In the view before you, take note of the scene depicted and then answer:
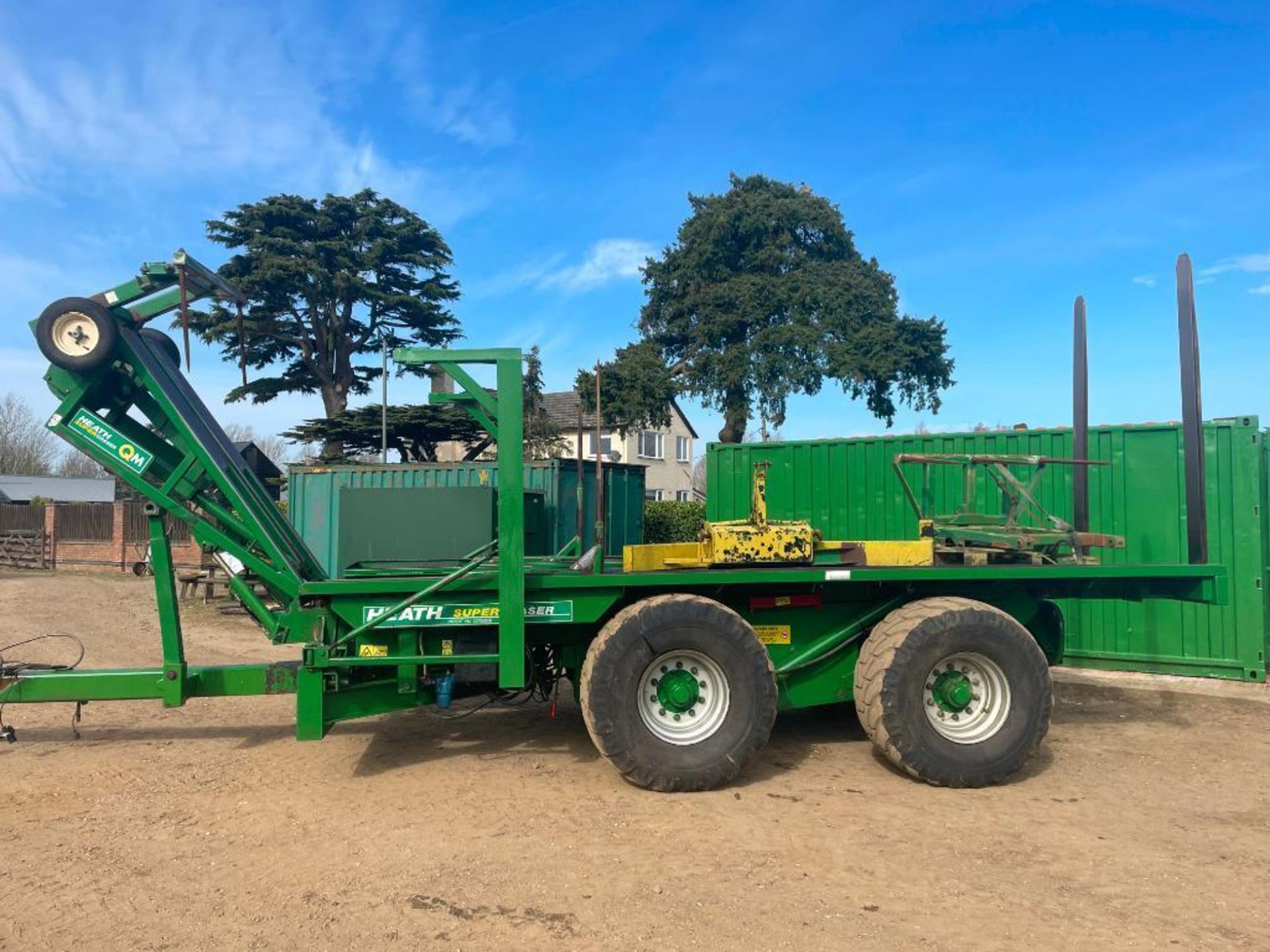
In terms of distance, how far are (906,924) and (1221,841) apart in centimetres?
216

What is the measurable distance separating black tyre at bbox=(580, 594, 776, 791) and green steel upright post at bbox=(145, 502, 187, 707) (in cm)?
267

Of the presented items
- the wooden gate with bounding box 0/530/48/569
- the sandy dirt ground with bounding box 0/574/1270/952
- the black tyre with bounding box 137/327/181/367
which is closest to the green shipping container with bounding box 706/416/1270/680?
the sandy dirt ground with bounding box 0/574/1270/952

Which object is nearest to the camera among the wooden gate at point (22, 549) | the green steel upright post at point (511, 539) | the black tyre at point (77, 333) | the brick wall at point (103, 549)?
the green steel upright post at point (511, 539)

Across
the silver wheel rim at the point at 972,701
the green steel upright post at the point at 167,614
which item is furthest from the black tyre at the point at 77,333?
the silver wheel rim at the point at 972,701

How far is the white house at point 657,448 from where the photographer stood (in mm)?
37781

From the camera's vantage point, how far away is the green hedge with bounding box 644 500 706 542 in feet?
57.7

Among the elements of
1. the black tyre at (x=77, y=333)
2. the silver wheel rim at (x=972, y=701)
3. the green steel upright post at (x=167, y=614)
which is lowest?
the silver wheel rim at (x=972, y=701)

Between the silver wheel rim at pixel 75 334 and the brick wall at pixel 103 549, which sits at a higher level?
the silver wheel rim at pixel 75 334

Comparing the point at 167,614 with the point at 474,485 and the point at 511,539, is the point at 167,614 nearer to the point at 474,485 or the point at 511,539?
the point at 511,539

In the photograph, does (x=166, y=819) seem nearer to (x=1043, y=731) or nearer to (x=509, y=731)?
(x=509, y=731)

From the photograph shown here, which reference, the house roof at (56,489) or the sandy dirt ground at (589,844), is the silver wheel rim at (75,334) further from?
the house roof at (56,489)

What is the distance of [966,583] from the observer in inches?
225

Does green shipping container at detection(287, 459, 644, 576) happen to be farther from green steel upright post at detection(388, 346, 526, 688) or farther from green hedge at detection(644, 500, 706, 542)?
green steel upright post at detection(388, 346, 526, 688)

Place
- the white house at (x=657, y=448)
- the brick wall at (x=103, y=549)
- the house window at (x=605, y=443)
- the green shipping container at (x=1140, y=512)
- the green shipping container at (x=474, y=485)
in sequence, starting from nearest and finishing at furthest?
the green shipping container at (x=1140, y=512)
the green shipping container at (x=474, y=485)
the brick wall at (x=103, y=549)
the house window at (x=605, y=443)
the white house at (x=657, y=448)
